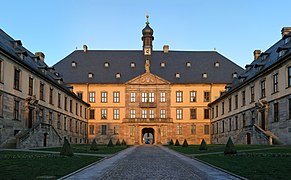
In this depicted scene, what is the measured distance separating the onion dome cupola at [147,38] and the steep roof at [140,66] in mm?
1245

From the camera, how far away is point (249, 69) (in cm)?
5319

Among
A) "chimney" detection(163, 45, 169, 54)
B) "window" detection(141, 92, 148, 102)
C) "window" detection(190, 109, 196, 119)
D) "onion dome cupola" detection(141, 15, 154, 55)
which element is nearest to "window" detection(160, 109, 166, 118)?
"window" detection(141, 92, 148, 102)

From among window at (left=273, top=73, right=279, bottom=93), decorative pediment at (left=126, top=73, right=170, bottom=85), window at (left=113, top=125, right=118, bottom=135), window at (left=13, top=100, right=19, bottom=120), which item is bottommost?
window at (left=113, top=125, right=118, bottom=135)

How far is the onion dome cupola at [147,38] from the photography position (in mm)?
77950

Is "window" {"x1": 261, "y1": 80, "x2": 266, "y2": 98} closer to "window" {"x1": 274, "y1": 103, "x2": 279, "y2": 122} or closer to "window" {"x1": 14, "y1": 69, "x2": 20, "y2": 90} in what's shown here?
"window" {"x1": 274, "y1": 103, "x2": 279, "y2": 122}

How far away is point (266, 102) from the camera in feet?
132

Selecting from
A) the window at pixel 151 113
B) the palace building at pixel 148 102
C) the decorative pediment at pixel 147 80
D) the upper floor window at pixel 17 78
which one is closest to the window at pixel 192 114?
the palace building at pixel 148 102

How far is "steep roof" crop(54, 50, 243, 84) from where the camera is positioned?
71688 millimetres

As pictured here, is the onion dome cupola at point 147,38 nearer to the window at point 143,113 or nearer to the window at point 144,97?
the window at point 144,97

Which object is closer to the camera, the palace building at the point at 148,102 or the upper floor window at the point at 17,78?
the upper floor window at the point at 17,78

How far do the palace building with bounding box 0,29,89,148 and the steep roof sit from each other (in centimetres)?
1933

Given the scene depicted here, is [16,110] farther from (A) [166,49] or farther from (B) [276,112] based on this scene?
(A) [166,49]

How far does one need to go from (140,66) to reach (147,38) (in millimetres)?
8085

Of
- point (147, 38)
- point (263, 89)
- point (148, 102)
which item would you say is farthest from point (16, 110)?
point (147, 38)
